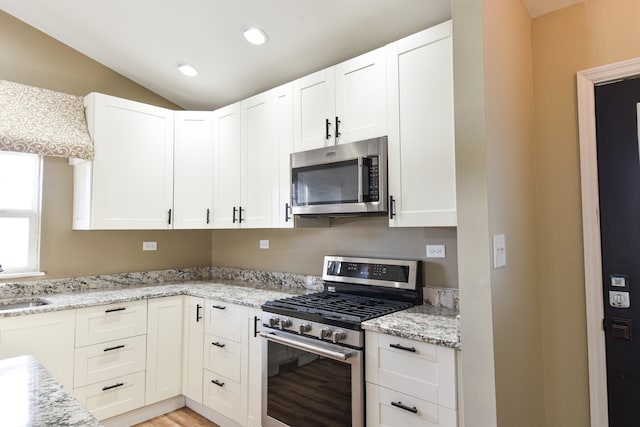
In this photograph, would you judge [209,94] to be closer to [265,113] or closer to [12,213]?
[265,113]

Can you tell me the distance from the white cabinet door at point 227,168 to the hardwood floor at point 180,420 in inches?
59.4

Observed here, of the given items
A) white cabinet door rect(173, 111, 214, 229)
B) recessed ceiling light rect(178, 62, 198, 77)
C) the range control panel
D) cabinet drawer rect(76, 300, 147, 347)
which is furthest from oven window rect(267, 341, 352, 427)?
recessed ceiling light rect(178, 62, 198, 77)

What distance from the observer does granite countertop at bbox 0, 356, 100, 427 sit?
0.86 meters

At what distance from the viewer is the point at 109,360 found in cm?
268

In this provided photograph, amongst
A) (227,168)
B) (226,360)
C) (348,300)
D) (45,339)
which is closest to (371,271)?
(348,300)

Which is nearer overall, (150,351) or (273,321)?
(273,321)

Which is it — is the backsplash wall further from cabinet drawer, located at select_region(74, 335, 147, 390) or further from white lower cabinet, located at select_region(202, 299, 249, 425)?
cabinet drawer, located at select_region(74, 335, 147, 390)

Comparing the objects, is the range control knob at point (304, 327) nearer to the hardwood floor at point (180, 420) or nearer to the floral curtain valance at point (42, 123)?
the hardwood floor at point (180, 420)

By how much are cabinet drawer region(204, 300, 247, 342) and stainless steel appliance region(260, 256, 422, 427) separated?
1.01 ft

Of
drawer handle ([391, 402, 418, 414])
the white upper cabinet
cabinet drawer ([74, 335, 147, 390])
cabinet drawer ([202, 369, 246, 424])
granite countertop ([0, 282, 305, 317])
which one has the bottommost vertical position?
Result: cabinet drawer ([202, 369, 246, 424])

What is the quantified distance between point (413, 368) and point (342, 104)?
159cm

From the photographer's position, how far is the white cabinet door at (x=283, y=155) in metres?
2.73

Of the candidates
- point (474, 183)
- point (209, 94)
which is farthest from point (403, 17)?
point (209, 94)

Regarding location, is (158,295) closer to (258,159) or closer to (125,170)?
(125,170)
